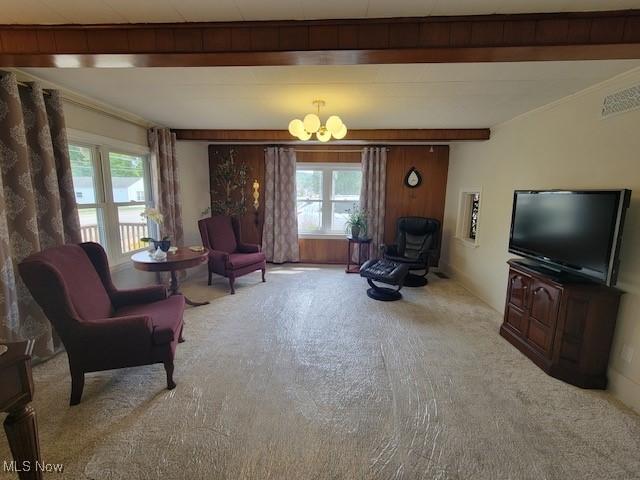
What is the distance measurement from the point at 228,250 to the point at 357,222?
222 centimetres

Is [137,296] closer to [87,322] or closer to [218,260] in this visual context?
[87,322]

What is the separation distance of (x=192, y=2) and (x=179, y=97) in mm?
1547

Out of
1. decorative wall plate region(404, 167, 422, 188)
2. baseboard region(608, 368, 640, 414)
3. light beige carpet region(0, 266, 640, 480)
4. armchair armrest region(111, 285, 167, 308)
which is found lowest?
light beige carpet region(0, 266, 640, 480)

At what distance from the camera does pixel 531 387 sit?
204 cm

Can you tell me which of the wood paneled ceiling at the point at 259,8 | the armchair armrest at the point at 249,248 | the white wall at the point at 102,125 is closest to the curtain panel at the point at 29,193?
the white wall at the point at 102,125

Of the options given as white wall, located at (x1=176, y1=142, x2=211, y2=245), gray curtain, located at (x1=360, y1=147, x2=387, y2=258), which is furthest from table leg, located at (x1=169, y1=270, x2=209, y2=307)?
gray curtain, located at (x1=360, y1=147, x2=387, y2=258)

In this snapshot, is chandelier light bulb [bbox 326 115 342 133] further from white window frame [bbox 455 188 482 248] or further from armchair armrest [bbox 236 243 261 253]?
white window frame [bbox 455 188 482 248]

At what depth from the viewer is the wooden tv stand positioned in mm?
2008

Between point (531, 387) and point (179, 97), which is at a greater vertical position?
point (179, 97)

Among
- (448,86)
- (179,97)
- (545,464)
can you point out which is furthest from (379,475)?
(179,97)

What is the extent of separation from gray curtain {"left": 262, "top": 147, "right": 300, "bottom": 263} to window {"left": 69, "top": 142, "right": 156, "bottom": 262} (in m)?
1.98

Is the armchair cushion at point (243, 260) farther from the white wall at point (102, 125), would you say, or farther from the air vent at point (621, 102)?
the air vent at point (621, 102)

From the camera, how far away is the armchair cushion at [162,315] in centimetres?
190

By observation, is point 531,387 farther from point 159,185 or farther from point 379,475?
point 159,185
